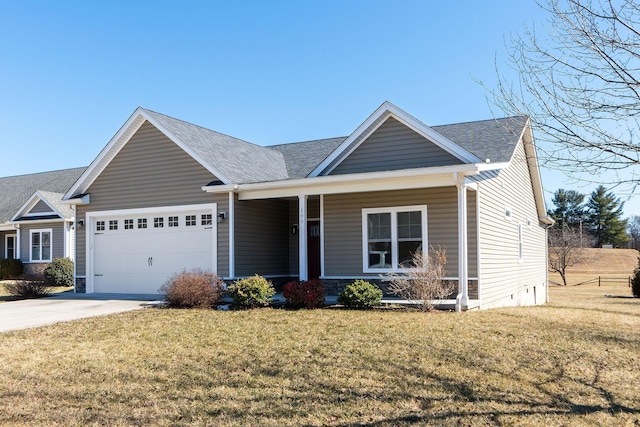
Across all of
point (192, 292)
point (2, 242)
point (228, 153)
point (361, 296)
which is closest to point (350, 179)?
point (361, 296)

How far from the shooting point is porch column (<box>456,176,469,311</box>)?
12.3 metres

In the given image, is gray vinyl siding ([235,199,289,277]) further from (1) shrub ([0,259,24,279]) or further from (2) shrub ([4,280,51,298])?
(1) shrub ([0,259,24,279])

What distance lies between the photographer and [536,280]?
21516mm

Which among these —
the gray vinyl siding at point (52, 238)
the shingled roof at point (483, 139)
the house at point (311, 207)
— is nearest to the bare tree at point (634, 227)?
the shingled roof at point (483, 139)

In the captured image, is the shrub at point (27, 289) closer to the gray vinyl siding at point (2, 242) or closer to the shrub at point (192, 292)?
the shrub at point (192, 292)

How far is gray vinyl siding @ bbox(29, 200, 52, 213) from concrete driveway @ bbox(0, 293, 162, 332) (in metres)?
10.0

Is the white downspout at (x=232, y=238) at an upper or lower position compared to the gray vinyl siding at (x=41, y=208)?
lower

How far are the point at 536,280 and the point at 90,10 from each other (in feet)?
62.2

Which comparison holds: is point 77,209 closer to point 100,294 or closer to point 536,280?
point 100,294

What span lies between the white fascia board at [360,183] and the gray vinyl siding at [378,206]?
102 cm

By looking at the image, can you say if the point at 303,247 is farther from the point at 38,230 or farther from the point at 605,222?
the point at 605,222

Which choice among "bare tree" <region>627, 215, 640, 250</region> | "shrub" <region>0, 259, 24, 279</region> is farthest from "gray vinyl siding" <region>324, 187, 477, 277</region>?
"bare tree" <region>627, 215, 640, 250</region>

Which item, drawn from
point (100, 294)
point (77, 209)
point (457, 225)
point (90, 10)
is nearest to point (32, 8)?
point (90, 10)

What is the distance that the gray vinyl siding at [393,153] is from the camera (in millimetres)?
14469
